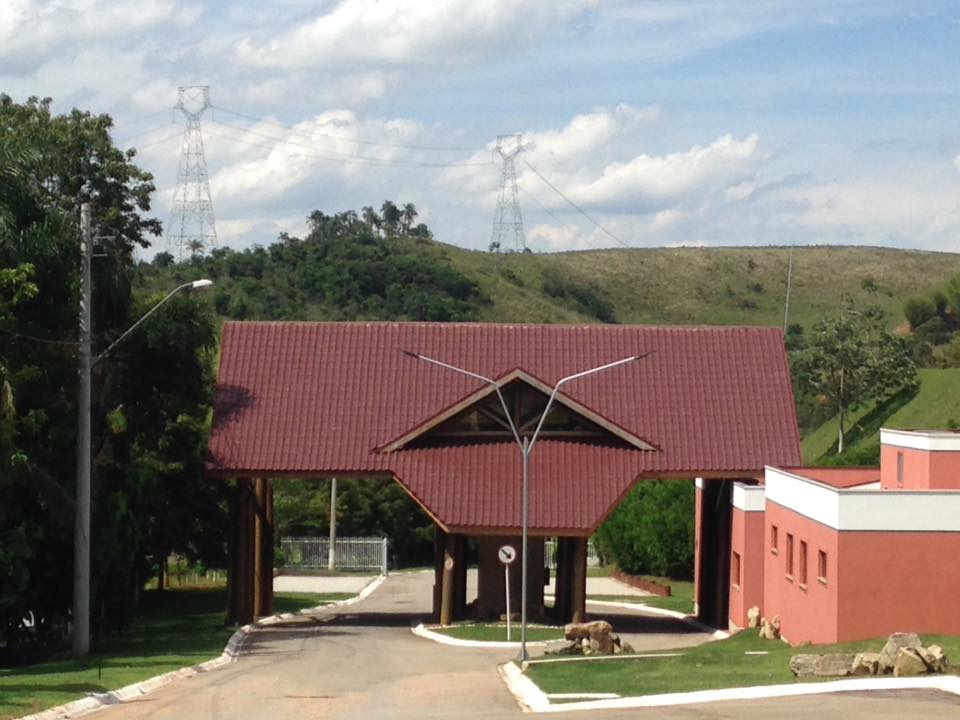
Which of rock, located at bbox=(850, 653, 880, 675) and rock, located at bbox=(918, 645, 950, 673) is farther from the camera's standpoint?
rock, located at bbox=(850, 653, 880, 675)

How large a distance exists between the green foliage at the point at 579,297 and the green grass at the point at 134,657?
91542mm

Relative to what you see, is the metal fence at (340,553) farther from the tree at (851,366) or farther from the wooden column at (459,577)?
the wooden column at (459,577)

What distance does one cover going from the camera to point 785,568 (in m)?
38.3

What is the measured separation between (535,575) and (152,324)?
1251 centimetres

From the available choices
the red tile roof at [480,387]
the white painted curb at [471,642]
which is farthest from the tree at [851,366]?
the white painted curb at [471,642]

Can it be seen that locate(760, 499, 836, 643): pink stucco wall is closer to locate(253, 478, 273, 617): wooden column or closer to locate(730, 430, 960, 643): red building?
locate(730, 430, 960, 643): red building

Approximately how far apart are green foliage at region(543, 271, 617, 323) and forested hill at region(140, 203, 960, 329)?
18 centimetres

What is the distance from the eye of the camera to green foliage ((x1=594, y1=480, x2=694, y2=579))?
7050 cm

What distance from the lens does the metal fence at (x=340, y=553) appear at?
7312cm

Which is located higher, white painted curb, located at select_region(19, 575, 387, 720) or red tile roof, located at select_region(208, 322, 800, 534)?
red tile roof, located at select_region(208, 322, 800, 534)

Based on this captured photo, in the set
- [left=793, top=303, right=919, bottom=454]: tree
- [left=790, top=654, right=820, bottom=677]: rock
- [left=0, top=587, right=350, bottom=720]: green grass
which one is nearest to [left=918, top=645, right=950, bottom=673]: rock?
[left=790, top=654, right=820, bottom=677]: rock

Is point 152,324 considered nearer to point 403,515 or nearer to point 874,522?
point 874,522

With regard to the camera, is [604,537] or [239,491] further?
[604,537]

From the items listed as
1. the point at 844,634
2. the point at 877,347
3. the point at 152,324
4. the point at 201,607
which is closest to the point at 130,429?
the point at 152,324
